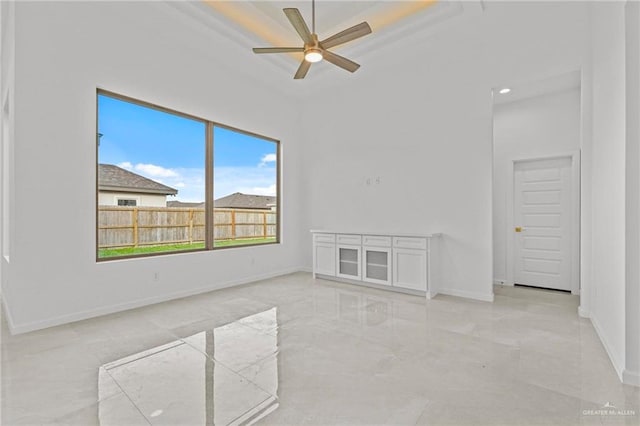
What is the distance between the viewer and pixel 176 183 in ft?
15.8

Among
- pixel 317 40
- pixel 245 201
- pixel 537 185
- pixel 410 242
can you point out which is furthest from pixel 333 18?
pixel 537 185

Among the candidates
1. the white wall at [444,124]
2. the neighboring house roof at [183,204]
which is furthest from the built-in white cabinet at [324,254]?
the neighboring house roof at [183,204]

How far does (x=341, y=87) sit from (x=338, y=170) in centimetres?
162

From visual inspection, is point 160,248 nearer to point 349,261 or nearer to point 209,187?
point 209,187

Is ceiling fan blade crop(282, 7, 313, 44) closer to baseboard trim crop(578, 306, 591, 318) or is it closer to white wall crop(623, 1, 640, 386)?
white wall crop(623, 1, 640, 386)

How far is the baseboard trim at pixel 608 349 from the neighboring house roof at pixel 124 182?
5.36m

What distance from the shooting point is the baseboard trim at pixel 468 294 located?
4.33m

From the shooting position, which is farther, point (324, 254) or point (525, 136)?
point (324, 254)

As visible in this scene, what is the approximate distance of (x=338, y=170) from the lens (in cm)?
613

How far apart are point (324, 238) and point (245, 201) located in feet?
5.49

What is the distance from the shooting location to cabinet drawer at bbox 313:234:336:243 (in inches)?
222

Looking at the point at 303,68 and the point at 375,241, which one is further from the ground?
the point at 303,68

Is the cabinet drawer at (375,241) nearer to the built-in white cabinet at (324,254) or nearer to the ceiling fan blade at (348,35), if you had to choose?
the built-in white cabinet at (324,254)

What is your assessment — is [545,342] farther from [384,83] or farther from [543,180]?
[384,83]
